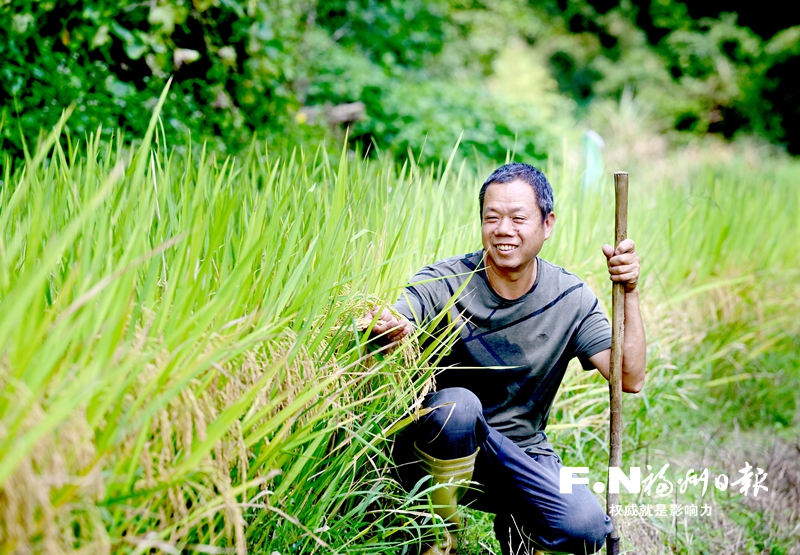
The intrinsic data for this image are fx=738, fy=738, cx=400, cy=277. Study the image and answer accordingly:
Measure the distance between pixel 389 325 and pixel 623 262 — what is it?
0.69 meters

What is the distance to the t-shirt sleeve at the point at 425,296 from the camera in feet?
6.91

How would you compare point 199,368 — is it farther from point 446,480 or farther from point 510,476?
point 510,476

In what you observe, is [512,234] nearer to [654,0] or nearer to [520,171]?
[520,171]

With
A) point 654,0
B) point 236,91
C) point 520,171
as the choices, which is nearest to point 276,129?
point 236,91

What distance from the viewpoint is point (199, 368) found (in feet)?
3.91

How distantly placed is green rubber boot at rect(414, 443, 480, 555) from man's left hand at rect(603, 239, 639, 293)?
637mm

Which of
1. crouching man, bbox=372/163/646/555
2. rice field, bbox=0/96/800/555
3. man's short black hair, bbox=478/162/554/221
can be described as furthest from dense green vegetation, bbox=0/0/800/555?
man's short black hair, bbox=478/162/554/221

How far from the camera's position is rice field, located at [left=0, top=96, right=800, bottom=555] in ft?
3.51

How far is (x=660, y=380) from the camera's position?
3250 mm

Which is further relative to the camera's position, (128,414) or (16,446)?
(128,414)

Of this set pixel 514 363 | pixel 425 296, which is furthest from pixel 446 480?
pixel 425 296

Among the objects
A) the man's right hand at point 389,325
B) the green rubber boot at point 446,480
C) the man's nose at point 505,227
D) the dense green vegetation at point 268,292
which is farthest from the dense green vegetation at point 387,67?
the green rubber boot at point 446,480

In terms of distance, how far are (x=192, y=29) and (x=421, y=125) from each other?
A: 3411mm

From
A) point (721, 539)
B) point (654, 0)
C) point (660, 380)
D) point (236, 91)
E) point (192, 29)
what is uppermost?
point (654, 0)
